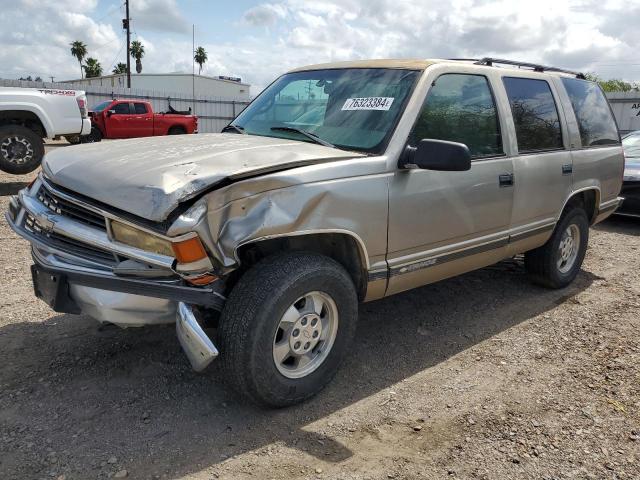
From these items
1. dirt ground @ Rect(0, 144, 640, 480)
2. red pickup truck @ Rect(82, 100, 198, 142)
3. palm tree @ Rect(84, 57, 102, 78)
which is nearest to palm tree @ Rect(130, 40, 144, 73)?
palm tree @ Rect(84, 57, 102, 78)

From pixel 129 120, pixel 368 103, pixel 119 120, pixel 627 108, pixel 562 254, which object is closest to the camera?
pixel 368 103

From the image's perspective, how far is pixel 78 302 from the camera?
276 cm

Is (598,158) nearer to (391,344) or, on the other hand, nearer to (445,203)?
(445,203)

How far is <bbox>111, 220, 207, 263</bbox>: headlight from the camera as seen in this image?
2451 millimetres

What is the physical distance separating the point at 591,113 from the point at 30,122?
8166 millimetres

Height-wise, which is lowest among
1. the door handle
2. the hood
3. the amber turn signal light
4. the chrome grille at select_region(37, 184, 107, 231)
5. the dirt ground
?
the dirt ground

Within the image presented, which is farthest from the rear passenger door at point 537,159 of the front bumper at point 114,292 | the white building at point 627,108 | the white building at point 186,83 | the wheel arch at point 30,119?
the white building at point 186,83

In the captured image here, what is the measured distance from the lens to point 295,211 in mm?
2723

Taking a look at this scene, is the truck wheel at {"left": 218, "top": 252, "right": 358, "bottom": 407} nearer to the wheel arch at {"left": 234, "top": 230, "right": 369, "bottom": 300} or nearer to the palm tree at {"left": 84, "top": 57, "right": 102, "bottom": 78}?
the wheel arch at {"left": 234, "top": 230, "right": 369, "bottom": 300}

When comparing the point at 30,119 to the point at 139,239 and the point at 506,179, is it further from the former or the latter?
the point at 506,179

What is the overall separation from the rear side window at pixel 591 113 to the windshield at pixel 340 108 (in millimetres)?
2196

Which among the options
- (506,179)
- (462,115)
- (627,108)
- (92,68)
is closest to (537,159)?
(506,179)

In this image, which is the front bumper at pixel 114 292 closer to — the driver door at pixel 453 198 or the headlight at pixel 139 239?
the headlight at pixel 139 239

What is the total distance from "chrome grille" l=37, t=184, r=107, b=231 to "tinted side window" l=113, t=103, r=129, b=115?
18.4 metres
